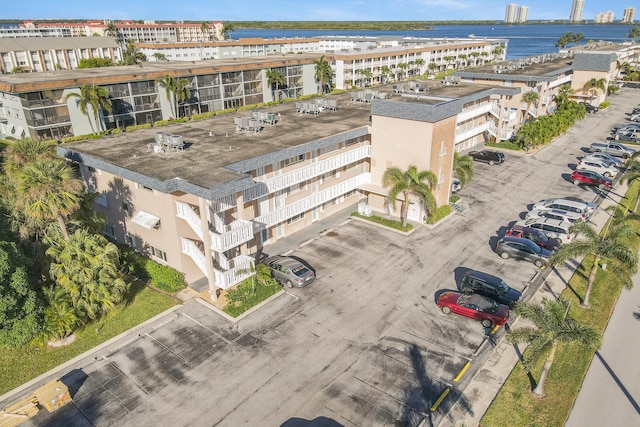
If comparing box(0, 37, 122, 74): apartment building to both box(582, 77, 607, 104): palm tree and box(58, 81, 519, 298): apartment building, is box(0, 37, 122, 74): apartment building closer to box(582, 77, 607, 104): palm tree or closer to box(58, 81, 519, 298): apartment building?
box(58, 81, 519, 298): apartment building

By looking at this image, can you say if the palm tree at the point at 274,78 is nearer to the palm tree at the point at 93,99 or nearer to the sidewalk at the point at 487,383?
the palm tree at the point at 93,99

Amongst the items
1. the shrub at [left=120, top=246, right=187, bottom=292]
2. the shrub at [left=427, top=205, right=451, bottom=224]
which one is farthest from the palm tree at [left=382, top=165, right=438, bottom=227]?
the shrub at [left=120, top=246, right=187, bottom=292]

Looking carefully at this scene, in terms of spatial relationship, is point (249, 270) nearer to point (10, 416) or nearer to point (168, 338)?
point (168, 338)

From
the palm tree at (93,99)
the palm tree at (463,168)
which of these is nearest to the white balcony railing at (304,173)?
the palm tree at (463,168)

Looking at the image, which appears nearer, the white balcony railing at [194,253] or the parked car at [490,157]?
the white balcony railing at [194,253]

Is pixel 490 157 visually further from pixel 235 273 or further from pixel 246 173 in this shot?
pixel 235 273

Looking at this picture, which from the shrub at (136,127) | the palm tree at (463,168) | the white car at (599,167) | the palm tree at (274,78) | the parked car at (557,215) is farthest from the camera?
the palm tree at (274,78)

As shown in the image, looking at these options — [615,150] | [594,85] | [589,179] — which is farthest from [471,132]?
[594,85]

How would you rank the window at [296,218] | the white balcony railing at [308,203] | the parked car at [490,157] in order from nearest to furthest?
the white balcony railing at [308,203] → the window at [296,218] → the parked car at [490,157]

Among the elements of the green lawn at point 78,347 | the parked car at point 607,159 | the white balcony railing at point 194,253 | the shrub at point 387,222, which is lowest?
the green lawn at point 78,347
